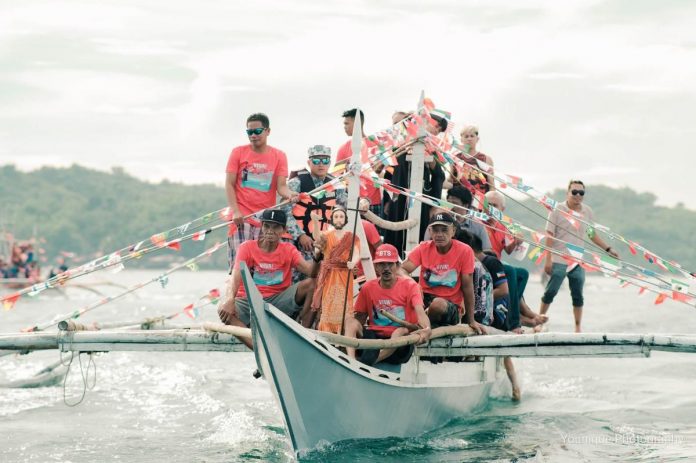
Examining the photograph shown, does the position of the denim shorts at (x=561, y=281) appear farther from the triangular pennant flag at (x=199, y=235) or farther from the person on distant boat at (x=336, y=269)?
the triangular pennant flag at (x=199, y=235)

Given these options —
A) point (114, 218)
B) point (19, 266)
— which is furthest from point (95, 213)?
point (19, 266)

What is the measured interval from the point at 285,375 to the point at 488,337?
2330 mm

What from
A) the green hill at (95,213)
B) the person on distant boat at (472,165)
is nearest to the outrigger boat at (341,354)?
the person on distant boat at (472,165)

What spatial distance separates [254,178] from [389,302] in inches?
95.6

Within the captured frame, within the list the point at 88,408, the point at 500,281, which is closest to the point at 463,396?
the point at 500,281

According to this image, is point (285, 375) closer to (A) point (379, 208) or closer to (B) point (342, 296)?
(B) point (342, 296)

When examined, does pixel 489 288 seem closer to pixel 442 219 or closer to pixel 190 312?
pixel 442 219

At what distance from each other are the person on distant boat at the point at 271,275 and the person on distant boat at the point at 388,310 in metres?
0.64

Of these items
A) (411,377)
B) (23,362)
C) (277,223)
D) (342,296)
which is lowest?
(23,362)

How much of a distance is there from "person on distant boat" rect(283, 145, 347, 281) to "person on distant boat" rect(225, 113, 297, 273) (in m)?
0.22

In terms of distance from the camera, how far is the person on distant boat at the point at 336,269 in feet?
35.7

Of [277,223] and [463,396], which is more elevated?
[277,223]

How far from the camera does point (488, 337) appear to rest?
11102 mm

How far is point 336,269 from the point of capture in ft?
35.9
